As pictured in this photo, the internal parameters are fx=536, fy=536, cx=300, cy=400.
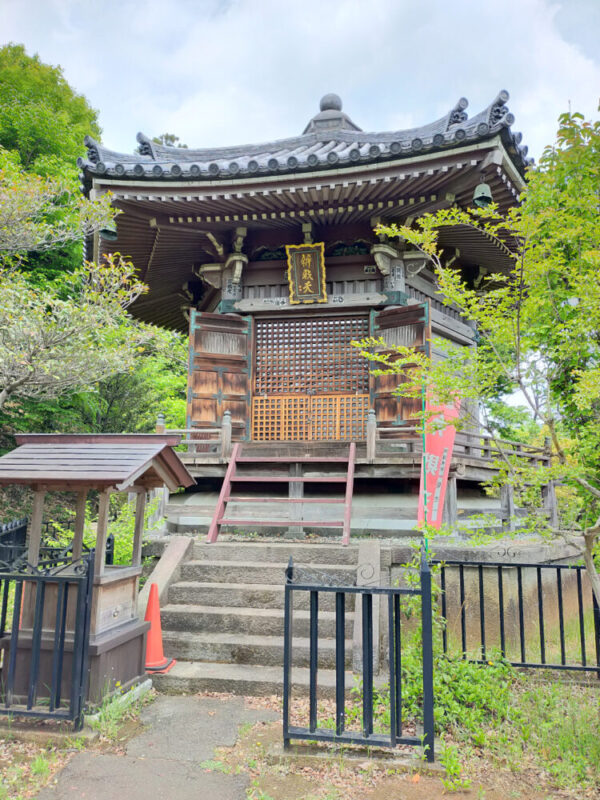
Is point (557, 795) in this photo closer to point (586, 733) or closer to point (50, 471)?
point (586, 733)

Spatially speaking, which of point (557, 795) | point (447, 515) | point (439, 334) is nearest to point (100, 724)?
point (557, 795)

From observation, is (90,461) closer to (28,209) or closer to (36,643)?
(36,643)

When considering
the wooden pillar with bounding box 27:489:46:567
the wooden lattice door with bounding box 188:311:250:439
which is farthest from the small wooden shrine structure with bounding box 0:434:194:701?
the wooden lattice door with bounding box 188:311:250:439

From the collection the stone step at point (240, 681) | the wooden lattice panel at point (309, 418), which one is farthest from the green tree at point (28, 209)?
the stone step at point (240, 681)

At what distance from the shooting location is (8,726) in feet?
13.1

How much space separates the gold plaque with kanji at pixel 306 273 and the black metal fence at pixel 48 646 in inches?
266

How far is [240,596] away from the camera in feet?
19.8

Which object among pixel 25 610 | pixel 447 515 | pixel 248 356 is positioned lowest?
pixel 25 610

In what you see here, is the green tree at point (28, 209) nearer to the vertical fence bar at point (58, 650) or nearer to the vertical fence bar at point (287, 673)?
the vertical fence bar at point (58, 650)

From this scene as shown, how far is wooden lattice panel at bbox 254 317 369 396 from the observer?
10.2 m

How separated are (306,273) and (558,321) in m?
6.31

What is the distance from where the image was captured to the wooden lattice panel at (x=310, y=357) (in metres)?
10.2

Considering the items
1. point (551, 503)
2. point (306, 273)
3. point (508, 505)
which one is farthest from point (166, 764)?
point (551, 503)

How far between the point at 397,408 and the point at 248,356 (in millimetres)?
3024
